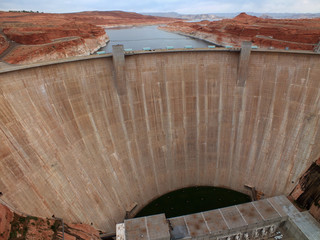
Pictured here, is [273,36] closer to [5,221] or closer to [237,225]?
[237,225]

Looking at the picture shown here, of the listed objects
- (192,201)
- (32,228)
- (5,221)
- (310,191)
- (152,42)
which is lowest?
(192,201)

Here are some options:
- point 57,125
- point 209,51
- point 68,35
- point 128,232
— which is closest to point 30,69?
point 57,125

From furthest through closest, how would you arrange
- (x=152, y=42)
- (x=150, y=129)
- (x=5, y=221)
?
(x=152, y=42)
(x=150, y=129)
(x=5, y=221)

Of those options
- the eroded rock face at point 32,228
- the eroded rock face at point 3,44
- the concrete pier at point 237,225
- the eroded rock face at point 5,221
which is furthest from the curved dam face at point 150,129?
the eroded rock face at point 3,44

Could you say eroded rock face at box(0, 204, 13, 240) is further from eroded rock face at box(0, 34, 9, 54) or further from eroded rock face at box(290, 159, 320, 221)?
eroded rock face at box(0, 34, 9, 54)

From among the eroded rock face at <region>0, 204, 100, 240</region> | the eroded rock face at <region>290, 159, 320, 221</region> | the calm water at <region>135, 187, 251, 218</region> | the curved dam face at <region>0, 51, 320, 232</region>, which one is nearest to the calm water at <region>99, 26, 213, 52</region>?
the curved dam face at <region>0, 51, 320, 232</region>

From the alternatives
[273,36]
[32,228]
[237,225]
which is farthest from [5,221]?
[273,36]

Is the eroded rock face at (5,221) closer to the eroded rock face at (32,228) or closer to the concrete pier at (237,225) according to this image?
the eroded rock face at (32,228)

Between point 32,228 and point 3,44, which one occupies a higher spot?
point 3,44
